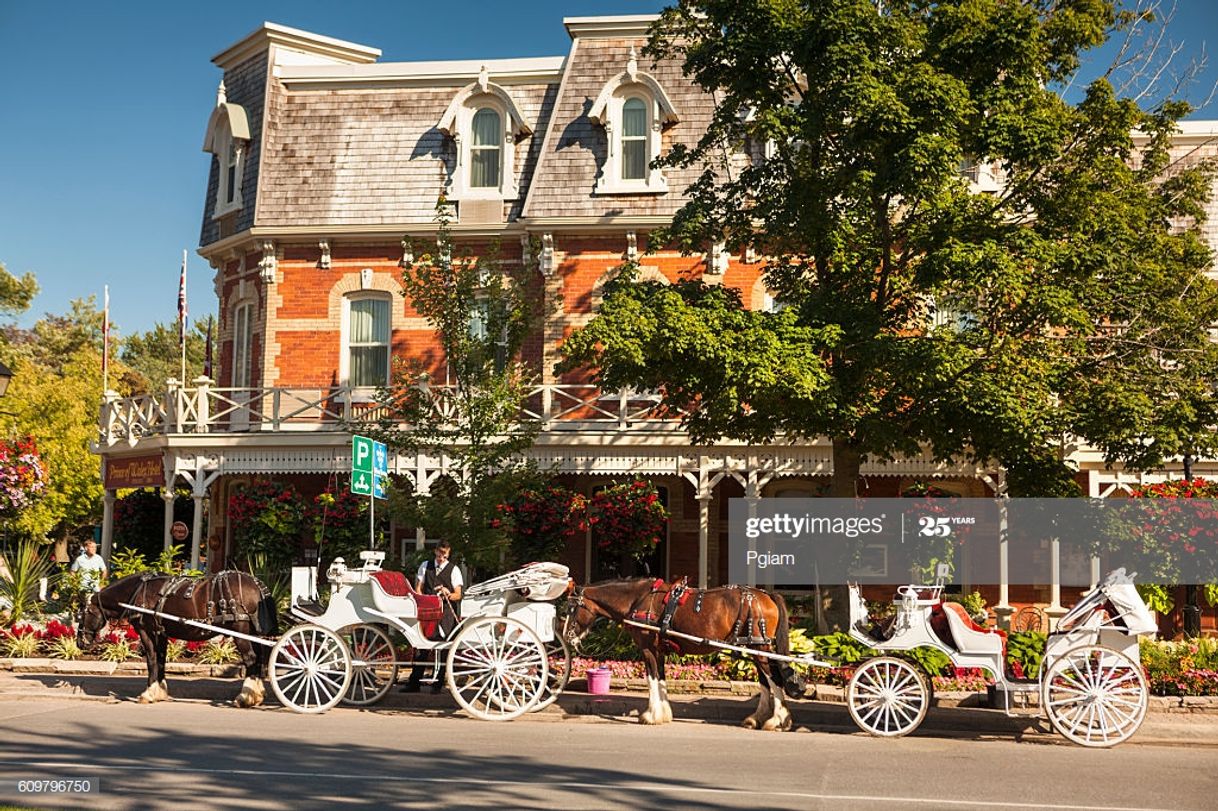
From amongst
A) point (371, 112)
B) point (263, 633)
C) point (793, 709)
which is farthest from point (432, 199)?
point (793, 709)

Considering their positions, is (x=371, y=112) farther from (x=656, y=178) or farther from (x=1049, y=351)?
(x=1049, y=351)

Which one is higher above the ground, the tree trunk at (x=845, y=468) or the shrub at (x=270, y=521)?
the tree trunk at (x=845, y=468)

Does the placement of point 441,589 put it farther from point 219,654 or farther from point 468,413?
point 219,654

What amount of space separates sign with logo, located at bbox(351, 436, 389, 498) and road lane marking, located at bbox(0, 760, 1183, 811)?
5.69 meters

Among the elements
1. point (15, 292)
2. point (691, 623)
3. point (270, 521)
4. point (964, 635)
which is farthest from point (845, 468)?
point (15, 292)

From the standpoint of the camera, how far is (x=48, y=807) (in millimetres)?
7988

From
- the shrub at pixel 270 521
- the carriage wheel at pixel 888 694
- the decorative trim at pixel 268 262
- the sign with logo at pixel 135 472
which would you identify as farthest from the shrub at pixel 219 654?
the decorative trim at pixel 268 262

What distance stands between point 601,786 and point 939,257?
24.5 feet

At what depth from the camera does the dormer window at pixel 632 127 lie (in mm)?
22734

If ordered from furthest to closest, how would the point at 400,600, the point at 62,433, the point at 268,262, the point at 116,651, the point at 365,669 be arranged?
the point at 62,433, the point at 268,262, the point at 116,651, the point at 365,669, the point at 400,600

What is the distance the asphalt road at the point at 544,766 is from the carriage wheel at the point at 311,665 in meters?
0.27

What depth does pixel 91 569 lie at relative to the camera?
59.7ft

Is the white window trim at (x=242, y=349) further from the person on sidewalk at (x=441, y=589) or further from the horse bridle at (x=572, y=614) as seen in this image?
the horse bridle at (x=572, y=614)

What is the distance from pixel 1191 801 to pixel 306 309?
18596 millimetres
